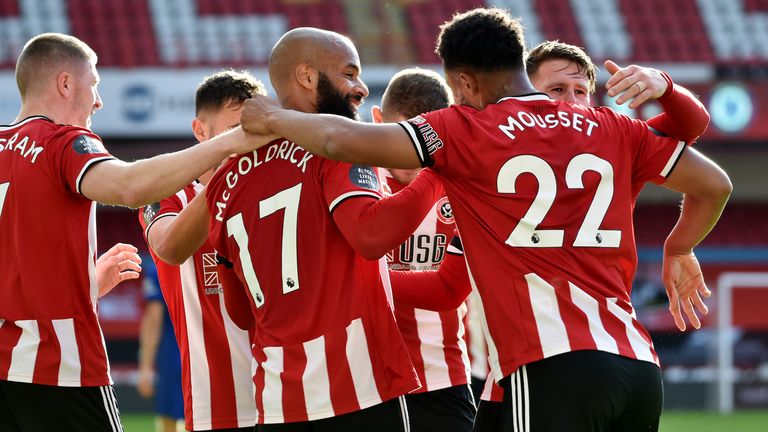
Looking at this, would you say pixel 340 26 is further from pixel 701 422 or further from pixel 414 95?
pixel 414 95

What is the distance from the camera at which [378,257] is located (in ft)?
12.3

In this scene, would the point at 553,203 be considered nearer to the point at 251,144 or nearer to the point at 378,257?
the point at 378,257

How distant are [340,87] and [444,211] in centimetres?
129

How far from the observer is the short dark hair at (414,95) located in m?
5.16

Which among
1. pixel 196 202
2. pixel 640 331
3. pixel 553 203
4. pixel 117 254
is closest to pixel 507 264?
pixel 553 203

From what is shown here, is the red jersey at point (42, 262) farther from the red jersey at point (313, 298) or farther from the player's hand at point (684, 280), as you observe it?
the player's hand at point (684, 280)

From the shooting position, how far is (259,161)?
13.2 ft

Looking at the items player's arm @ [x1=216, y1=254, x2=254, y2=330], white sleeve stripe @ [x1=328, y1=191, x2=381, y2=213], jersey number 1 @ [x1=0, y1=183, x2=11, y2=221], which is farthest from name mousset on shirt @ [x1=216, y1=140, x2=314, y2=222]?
jersey number 1 @ [x1=0, y1=183, x2=11, y2=221]

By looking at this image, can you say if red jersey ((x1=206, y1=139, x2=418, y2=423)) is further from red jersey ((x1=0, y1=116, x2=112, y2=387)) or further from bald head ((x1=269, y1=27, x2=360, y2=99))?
red jersey ((x1=0, y1=116, x2=112, y2=387))

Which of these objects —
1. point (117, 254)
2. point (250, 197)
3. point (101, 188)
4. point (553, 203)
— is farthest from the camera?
point (117, 254)

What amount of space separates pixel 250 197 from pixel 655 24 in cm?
1813

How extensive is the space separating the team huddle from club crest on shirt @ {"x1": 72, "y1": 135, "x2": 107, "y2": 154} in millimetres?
13

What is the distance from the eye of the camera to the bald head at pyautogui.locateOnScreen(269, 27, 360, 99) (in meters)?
4.02

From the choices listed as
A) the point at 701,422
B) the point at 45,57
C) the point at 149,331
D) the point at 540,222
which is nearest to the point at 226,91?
the point at 45,57
